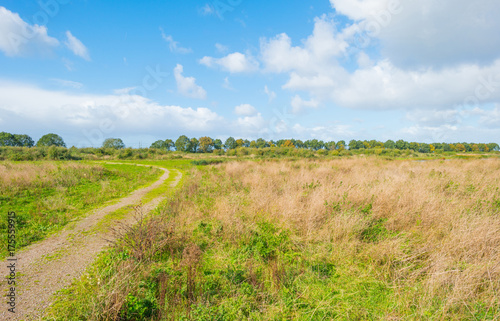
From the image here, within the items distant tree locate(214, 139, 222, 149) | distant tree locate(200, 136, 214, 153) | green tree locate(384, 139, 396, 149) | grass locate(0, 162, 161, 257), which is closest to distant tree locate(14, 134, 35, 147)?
distant tree locate(200, 136, 214, 153)

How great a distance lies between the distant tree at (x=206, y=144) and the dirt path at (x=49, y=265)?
376 feet

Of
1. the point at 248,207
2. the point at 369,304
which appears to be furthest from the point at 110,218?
the point at 369,304

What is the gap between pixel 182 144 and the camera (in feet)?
381

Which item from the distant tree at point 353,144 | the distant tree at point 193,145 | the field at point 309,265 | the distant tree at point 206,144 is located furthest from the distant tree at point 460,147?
the field at point 309,265

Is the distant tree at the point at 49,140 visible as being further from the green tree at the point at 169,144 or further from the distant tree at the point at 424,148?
the distant tree at the point at 424,148

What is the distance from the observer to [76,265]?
204 inches

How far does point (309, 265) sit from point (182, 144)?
389 feet

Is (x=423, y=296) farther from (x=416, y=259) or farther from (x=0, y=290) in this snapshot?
(x=0, y=290)

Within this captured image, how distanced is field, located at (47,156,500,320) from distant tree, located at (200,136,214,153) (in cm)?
11525

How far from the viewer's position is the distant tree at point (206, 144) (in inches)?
4756

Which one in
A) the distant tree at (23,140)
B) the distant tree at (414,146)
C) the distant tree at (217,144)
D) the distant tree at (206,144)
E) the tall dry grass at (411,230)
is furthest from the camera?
the distant tree at (414,146)

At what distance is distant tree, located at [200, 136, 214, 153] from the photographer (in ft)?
396

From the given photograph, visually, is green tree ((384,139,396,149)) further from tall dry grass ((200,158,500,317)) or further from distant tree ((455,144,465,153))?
tall dry grass ((200,158,500,317))

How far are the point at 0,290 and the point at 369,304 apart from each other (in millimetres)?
7319
